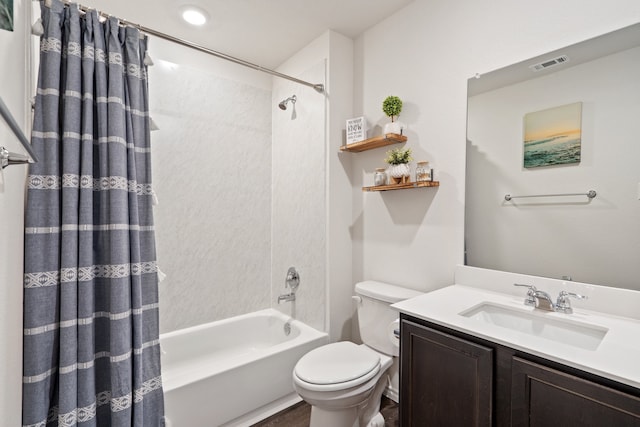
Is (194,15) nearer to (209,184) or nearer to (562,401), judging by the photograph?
(209,184)

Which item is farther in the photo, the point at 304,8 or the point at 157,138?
the point at 157,138

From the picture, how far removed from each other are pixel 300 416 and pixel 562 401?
1528mm

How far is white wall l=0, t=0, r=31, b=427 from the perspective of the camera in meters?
0.88

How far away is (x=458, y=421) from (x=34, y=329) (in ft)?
5.21

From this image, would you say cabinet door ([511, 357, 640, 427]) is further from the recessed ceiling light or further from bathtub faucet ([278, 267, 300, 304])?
the recessed ceiling light

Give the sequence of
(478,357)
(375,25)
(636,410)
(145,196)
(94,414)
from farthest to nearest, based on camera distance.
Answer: (375,25)
(145,196)
(94,414)
(478,357)
(636,410)

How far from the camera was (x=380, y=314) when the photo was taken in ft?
6.11

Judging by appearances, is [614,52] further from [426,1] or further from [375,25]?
[375,25]

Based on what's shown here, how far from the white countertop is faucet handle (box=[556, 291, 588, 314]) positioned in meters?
0.03

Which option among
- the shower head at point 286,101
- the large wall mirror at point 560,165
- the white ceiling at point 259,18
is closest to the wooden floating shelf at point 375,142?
the large wall mirror at point 560,165

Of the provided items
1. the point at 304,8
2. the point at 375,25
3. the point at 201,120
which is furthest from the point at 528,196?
the point at 201,120

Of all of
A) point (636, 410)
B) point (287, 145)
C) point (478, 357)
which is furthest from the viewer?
point (287, 145)

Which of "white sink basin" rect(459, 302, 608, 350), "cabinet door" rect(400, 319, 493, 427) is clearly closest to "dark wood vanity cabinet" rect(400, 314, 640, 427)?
"cabinet door" rect(400, 319, 493, 427)

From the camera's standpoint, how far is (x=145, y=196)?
1.39 m
